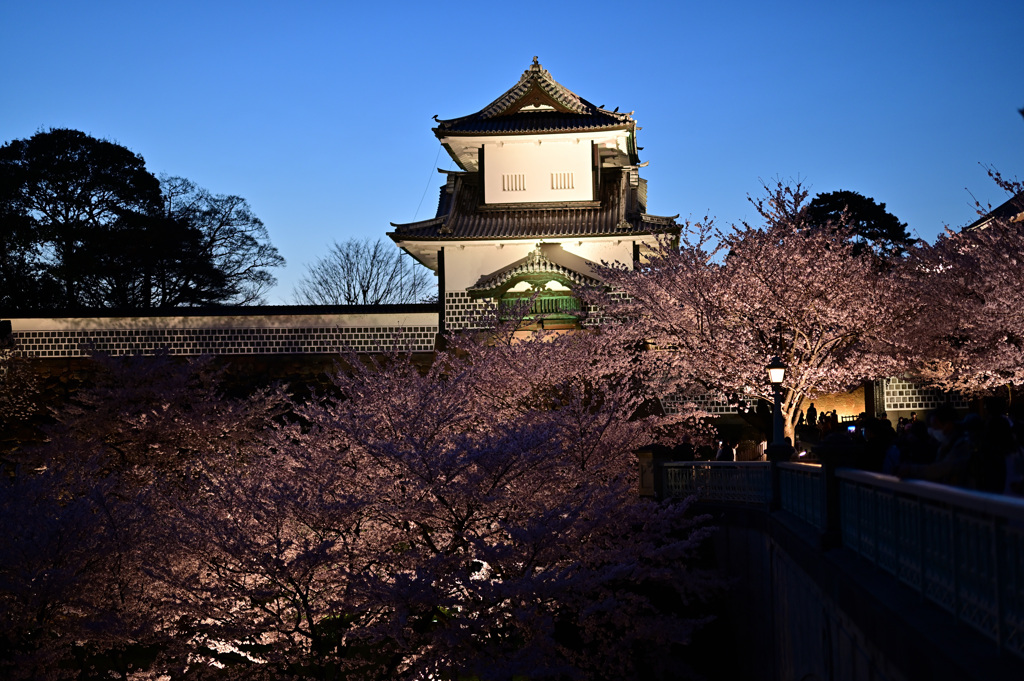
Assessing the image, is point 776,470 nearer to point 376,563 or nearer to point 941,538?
point 376,563

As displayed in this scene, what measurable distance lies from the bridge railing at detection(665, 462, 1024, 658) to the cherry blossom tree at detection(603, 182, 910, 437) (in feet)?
50.5

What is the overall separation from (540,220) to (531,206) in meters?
0.67

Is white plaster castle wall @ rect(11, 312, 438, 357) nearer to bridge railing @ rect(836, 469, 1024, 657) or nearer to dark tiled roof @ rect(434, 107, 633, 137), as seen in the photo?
dark tiled roof @ rect(434, 107, 633, 137)

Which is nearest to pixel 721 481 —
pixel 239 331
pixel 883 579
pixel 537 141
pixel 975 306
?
pixel 883 579

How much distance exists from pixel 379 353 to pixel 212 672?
18.7 meters

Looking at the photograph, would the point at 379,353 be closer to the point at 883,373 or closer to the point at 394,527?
the point at 883,373

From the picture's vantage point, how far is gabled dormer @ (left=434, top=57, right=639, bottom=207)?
111ft

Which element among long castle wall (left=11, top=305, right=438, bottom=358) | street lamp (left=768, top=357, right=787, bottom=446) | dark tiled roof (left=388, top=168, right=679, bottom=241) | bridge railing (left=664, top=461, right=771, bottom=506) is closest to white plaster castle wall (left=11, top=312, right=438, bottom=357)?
long castle wall (left=11, top=305, right=438, bottom=358)

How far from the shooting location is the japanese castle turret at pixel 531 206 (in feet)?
106

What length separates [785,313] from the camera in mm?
24344

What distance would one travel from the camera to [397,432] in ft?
46.5

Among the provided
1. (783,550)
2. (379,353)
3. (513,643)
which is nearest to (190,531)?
(513,643)

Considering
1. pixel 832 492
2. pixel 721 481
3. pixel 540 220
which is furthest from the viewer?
pixel 540 220

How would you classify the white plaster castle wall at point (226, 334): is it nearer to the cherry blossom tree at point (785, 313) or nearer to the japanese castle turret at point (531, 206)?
the japanese castle turret at point (531, 206)
